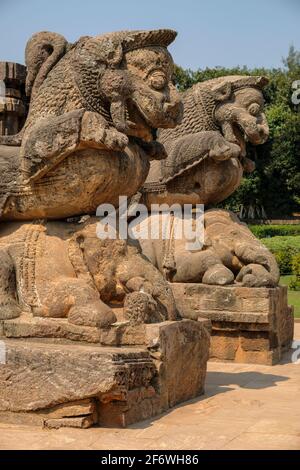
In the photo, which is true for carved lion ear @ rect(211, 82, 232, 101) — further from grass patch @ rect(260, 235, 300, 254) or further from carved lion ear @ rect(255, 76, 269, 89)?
grass patch @ rect(260, 235, 300, 254)

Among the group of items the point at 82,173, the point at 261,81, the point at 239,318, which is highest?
the point at 261,81

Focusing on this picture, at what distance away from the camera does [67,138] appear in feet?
17.7

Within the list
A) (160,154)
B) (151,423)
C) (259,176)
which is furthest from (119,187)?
(259,176)

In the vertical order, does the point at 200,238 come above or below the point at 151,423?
above

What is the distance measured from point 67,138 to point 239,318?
132 inches

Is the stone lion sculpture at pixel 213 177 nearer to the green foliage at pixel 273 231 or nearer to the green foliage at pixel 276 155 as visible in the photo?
the green foliage at pixel 273 231

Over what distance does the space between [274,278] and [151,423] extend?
11.5 feet

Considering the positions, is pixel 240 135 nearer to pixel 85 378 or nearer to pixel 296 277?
pixel 85 378

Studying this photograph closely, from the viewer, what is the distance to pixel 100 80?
561 centimetres

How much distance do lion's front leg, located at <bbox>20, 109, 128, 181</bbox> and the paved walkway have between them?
1.80 metres

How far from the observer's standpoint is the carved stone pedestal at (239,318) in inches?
314

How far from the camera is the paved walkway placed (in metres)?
4.58

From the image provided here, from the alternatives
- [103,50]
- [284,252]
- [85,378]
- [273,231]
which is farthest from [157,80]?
[273,231]

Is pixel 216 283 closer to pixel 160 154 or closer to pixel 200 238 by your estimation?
pixel 200 238
